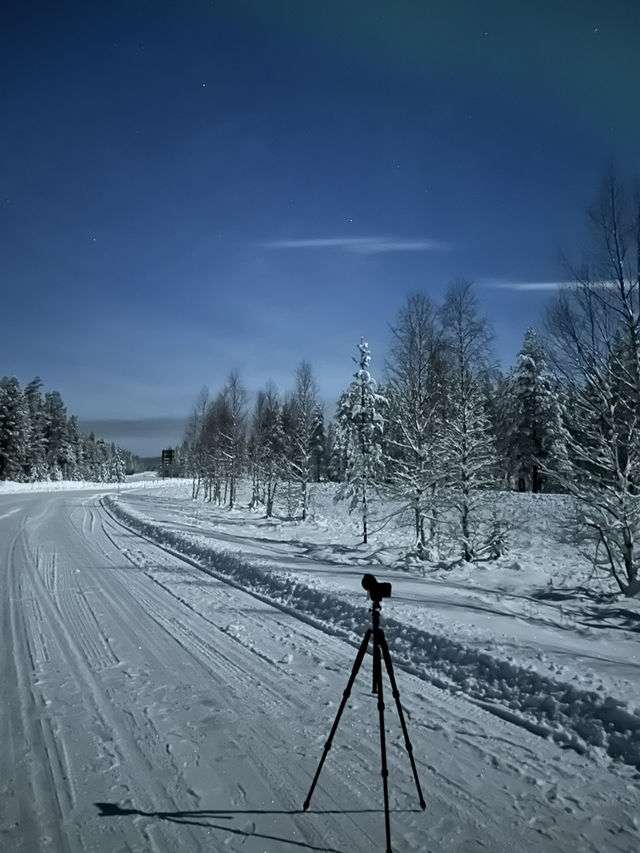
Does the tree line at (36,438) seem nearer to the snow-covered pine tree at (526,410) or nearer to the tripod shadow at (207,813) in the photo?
the snow-covered pine tree at (526,410)

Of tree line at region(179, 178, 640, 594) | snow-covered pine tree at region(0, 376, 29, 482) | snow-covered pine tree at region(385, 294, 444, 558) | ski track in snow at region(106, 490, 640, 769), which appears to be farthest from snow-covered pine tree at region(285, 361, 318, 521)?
snow-covered pine tree at region(0, 376, 29, 482)

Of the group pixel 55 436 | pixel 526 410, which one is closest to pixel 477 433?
pixel 526 410

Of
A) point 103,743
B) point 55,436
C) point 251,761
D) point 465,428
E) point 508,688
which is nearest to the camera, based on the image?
point 251,761

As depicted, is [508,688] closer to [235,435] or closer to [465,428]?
[465,428]

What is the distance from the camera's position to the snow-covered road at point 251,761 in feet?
10.5

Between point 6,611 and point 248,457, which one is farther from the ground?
point 248,457

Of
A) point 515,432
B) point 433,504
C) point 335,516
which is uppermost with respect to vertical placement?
point 515,432

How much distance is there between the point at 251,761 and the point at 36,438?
81.1m

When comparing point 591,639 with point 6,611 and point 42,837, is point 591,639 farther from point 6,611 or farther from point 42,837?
point 6,611

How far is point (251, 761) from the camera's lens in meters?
3.98

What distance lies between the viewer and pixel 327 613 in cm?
843

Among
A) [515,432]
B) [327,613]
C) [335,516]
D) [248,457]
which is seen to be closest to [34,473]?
[248,457]

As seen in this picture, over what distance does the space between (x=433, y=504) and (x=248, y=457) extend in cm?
2479

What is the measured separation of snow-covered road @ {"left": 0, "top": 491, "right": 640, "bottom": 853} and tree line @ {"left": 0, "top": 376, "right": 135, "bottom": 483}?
65.2 meters
